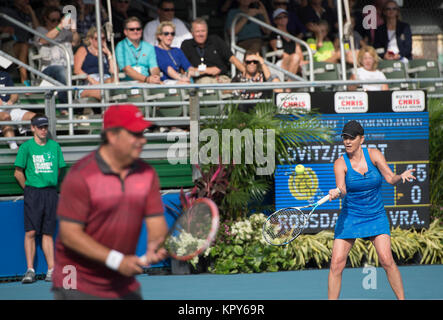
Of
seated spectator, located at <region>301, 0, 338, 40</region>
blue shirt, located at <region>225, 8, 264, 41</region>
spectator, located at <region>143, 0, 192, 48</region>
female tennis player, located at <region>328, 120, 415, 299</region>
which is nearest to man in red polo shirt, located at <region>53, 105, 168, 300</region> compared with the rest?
female tennis player, located at <region>328, 120, 415, 299</region>

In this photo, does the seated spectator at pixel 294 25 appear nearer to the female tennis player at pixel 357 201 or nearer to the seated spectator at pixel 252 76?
the seated spectator at pixel 252 76

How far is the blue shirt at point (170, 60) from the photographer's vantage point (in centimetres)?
1190

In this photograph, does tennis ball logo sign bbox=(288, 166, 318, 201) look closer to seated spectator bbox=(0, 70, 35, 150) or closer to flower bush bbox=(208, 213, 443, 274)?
flower bush bbox=(208, 213, 443, 274)

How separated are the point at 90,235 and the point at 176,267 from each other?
20.2 ft

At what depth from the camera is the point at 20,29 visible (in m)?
12.6

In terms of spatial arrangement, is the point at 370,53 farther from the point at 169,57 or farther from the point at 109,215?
the point at 109,215

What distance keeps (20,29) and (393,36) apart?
690 cm

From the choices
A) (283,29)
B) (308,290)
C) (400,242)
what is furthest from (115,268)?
(283,29)

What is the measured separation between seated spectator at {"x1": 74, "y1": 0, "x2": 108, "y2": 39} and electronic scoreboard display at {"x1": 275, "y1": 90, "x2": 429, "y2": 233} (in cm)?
417

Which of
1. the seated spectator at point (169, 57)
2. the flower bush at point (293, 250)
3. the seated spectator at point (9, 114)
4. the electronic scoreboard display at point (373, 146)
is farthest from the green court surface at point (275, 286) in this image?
the seated spectator at point (169, 57)

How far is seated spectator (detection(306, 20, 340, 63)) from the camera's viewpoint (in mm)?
13938

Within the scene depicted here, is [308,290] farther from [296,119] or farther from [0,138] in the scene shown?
[0,138]

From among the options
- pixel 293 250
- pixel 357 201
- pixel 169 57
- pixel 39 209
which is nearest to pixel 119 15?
pixel 169 57
